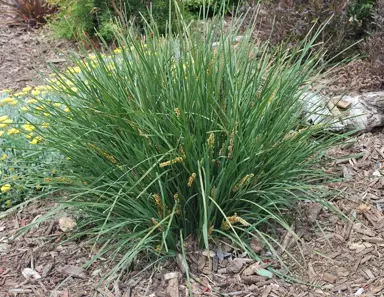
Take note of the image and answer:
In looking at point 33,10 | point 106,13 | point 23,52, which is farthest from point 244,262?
point 33,10

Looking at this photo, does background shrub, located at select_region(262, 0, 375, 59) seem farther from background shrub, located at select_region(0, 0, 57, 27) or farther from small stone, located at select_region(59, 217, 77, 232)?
background shrub, located at select_region(0, 0, 57, 27)

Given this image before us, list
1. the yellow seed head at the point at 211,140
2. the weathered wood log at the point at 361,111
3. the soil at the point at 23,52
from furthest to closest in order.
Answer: the soil at the point at 23,52 → the weathered wood log at the point at 361,111 → the yellow seed head at the point at 211,140

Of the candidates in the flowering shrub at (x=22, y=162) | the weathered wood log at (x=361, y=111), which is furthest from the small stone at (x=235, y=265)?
the weathered wood log at (x=361, y=111)

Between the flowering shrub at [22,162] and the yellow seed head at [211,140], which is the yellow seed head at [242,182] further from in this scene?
the flowering shrub at [22,162]

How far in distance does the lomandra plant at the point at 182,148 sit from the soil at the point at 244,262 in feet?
0.38

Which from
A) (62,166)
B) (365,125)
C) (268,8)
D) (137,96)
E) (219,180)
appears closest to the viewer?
(219,180)

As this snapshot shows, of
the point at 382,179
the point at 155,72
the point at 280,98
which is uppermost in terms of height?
the point at 155,72

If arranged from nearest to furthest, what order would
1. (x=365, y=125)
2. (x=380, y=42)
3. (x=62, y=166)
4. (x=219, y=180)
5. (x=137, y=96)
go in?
(x=219, y=180) < (x=137, y=96) < (x=62, y=166) < (x=365, y=125) < (x=380, y=42)

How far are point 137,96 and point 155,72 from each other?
0.18m

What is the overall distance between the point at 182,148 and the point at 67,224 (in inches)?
37.6

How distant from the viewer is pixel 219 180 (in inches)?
117

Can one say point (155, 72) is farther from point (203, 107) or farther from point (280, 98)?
point (280, 98)

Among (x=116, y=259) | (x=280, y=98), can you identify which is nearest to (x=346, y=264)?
(x=280, y=98)

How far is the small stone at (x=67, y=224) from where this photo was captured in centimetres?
342
